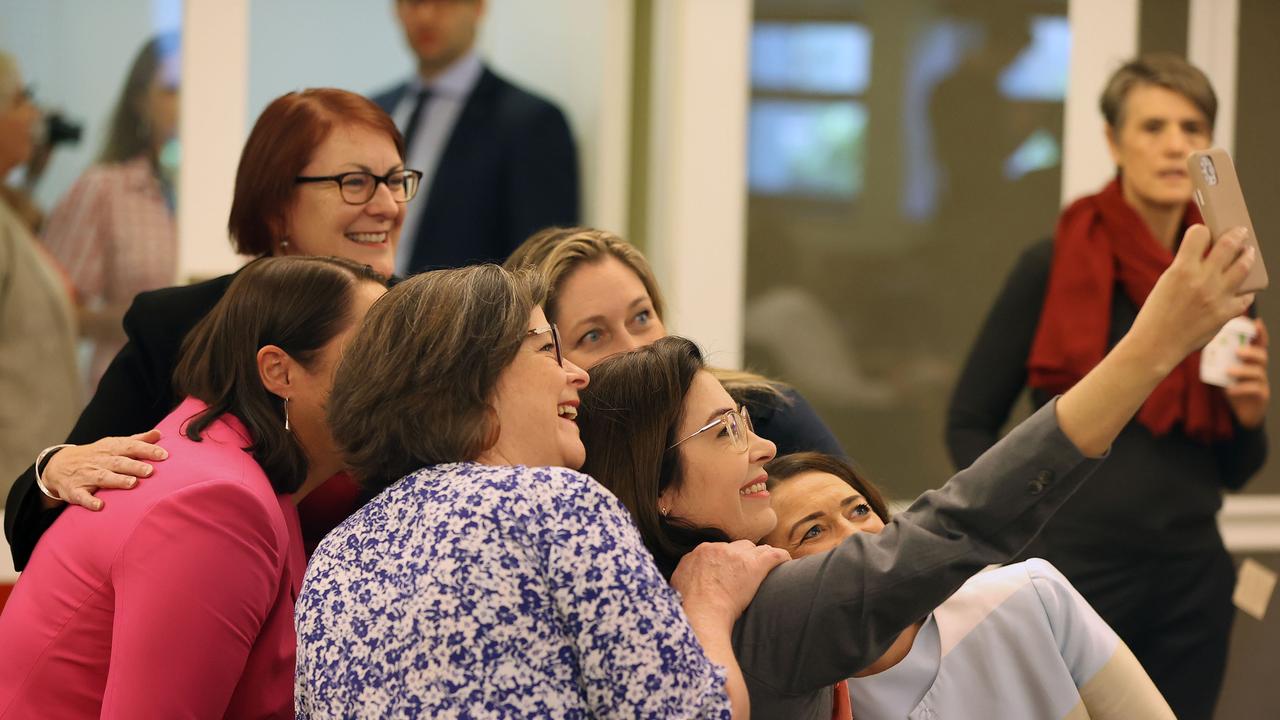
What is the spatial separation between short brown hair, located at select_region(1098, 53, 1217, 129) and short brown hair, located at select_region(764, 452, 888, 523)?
4.78 feet

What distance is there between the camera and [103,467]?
1691 millimetres

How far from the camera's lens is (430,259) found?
385cm

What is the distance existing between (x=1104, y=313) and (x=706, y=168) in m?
1.30

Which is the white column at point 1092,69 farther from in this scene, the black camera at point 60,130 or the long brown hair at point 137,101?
the black camera at point 60,130

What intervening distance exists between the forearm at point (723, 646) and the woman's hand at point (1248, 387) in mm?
1719

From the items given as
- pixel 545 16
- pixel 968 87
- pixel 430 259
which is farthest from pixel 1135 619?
pixel 545 16

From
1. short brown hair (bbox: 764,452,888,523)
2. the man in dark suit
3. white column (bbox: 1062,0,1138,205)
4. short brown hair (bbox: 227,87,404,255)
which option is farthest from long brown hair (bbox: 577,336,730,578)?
white column (bbox: 1062,0,1138,205)

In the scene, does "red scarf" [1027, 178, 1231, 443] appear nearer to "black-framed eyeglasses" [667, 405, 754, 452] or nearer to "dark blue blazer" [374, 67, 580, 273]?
"black-framed eyeglasses" [667, 405, 754, 452]

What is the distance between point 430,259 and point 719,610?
2.52 metres

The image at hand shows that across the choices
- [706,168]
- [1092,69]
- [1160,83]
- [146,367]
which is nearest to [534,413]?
[146,367]

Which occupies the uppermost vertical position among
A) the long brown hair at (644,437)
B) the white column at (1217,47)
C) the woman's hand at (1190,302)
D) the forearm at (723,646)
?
the white column at (1217,47)

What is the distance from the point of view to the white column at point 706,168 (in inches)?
150

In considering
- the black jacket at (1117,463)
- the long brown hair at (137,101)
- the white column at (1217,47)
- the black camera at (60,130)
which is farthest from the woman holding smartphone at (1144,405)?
the black camera at (60,130)

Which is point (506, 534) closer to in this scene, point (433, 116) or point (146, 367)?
point (146, 367)
